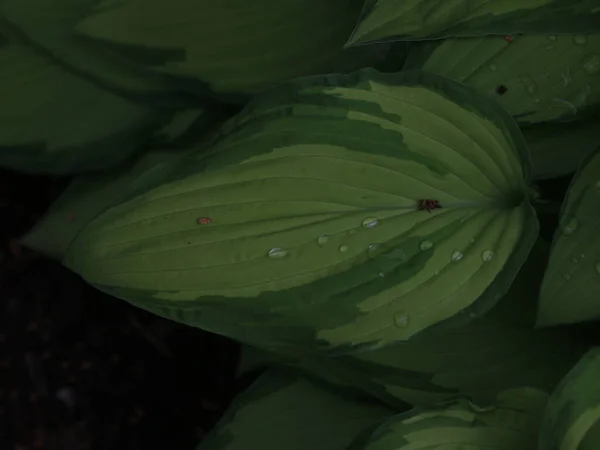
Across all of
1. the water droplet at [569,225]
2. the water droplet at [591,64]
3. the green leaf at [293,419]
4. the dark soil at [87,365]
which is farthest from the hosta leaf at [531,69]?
the dark soil at [87,365]

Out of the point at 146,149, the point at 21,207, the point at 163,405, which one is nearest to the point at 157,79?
the point at 146,149

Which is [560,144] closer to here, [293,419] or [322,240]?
[322,240]

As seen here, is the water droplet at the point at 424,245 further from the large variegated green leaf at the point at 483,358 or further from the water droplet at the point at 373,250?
the large variegated green leaf at the point at 483,358

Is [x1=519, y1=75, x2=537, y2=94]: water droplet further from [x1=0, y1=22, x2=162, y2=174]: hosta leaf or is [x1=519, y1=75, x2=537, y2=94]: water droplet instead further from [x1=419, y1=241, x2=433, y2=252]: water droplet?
[x1=0, y1=22, x2=162, y2=174]: hosta leaf

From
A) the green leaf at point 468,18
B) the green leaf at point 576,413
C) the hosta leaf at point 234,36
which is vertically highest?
the green leaf at point 468,18

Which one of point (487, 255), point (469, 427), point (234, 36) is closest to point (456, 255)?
point (487, 255)
